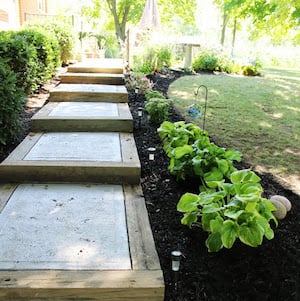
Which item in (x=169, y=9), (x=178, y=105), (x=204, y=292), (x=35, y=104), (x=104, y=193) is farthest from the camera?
(x=169, y=9)

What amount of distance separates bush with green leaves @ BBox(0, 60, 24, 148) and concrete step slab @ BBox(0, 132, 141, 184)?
0.50 ft

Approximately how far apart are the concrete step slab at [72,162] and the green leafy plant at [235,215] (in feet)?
3.36

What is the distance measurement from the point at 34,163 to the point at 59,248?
1106 millimetres

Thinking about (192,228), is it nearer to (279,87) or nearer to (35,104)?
(35,104)

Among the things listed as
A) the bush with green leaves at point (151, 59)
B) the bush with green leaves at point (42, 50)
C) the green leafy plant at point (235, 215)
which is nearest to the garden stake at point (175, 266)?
the green leafy plant at point (235, 215)

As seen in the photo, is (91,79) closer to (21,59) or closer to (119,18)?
(21,59)

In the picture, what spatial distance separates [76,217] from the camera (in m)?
2.34

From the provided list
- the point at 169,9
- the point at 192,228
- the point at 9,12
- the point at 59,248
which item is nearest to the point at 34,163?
the point at 59,248

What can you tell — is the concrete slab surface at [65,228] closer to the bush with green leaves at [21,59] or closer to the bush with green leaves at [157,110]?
the bush with green leaves at [157,110]

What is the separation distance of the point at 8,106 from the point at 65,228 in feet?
5.12

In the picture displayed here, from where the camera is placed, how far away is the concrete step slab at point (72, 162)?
2852mm

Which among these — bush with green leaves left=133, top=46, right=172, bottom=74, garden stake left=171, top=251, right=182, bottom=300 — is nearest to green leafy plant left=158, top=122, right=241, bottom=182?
garden stake left=171, top=251, right=182, bottom=300

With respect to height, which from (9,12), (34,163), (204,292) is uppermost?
(9,12)

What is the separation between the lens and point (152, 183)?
2891 mm
